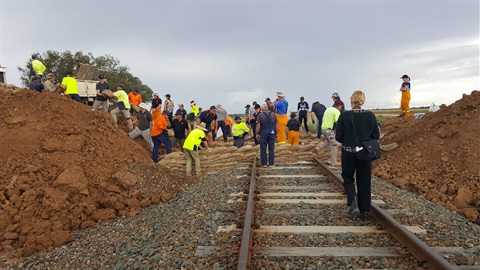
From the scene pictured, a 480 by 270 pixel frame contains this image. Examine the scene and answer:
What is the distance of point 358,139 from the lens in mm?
4773

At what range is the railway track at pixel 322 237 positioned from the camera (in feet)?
11.8

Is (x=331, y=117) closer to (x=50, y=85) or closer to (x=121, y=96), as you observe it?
(x=121, y=96)

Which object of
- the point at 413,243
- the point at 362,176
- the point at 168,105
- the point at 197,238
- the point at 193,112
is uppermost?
the point at 168,105

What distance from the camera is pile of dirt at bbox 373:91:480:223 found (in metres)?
7.34

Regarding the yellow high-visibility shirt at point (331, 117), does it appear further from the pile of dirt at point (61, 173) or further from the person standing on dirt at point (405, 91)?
the person standing on dirt at point (405, 91)

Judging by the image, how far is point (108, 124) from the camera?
9594 mm

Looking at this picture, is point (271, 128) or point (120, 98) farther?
point (120, 98)

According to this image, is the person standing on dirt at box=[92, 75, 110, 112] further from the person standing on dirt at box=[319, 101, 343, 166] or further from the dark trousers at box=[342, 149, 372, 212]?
the dark trousers at box=[342, 149, 372, 212]

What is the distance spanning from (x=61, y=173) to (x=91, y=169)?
62cm

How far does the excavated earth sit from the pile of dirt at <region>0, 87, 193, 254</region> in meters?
0.02

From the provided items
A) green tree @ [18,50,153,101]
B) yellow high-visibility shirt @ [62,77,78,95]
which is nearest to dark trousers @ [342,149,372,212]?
yellow high-visibility shirt @ [62,77,78,95]

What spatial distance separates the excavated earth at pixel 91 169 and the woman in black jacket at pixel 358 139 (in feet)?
9.18

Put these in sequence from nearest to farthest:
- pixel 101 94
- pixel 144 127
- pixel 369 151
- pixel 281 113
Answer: pixel 369 151 → pixel 144 127 → pixel 281 113 → pixel 101 94

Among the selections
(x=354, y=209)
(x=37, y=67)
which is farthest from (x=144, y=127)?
(x=354, y=209)
